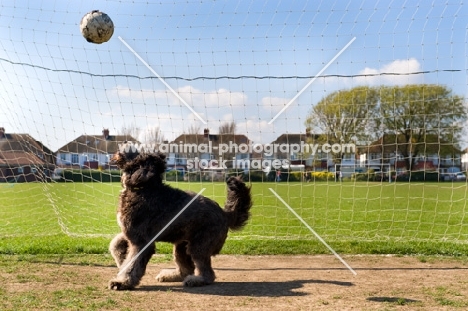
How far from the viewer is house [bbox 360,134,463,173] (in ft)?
46.4

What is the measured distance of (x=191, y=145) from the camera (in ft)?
41.6

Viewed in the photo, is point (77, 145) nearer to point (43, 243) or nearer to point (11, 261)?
point (43, 243)

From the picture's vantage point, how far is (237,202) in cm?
759

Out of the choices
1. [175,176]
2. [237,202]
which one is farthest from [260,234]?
[237,202]

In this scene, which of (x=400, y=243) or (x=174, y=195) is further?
(x=400, y=243)

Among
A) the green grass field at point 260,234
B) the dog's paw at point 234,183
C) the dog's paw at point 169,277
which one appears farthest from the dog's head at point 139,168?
the green grass field at point 260,234

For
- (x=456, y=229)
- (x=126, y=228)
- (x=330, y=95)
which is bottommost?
(x=456, y=229)

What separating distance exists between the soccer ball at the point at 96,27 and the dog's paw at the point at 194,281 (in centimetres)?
397

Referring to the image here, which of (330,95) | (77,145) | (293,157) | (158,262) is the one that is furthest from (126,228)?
(293,157)

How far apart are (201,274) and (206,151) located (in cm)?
674

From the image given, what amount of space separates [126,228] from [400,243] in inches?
231

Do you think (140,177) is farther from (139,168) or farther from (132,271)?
(132,271)

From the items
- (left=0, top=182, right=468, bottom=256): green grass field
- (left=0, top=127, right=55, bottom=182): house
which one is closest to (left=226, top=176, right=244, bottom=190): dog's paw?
(left=0, top=182, right=468, bottom=256): green grass field

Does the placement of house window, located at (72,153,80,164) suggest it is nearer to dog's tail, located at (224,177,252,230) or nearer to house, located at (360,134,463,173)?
dog's tail, located at (224,177,252,230)
